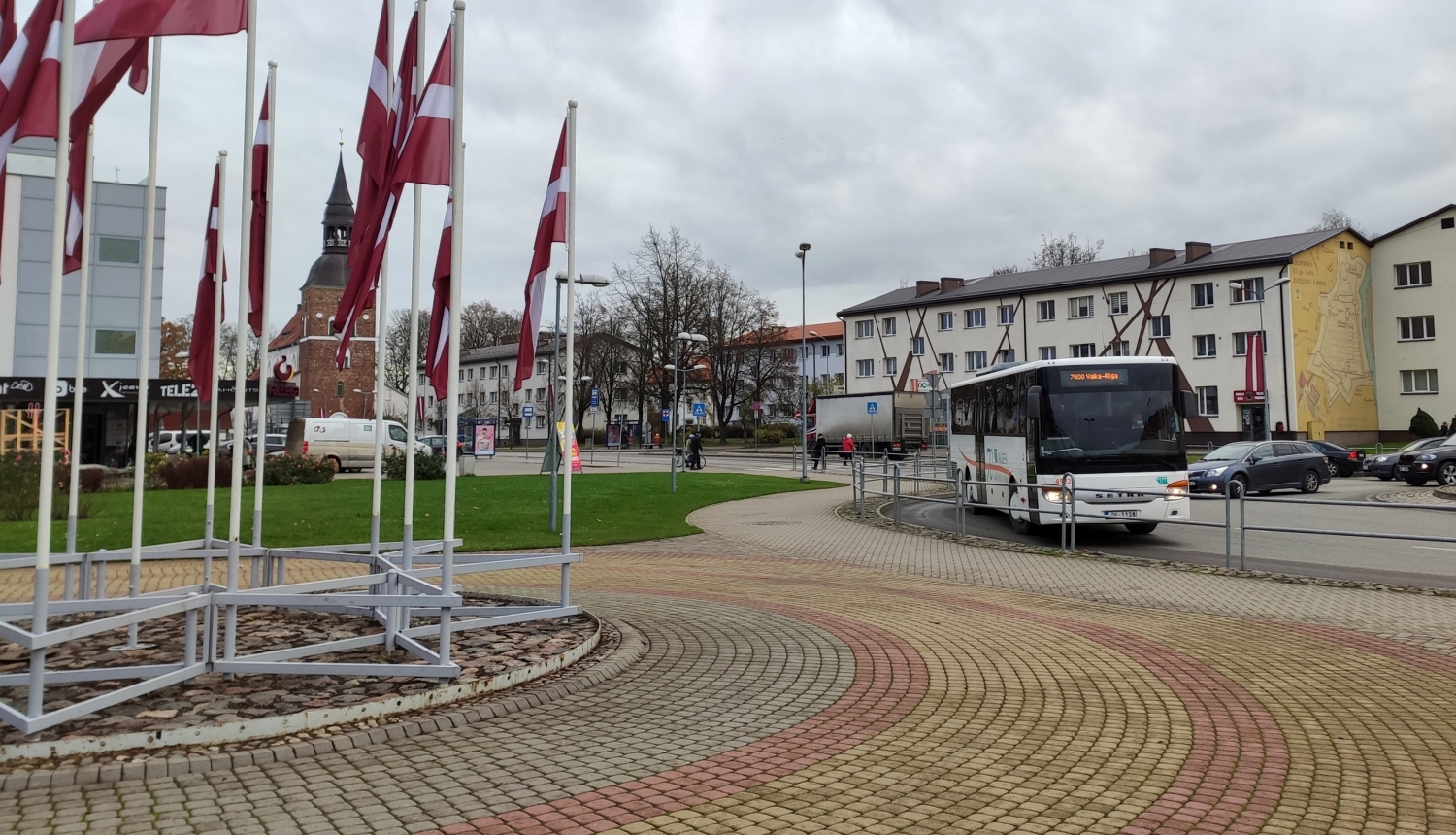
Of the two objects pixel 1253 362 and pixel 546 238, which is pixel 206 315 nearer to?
pixel 546 238

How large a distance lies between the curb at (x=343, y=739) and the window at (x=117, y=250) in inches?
1746

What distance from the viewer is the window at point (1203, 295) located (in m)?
53.2

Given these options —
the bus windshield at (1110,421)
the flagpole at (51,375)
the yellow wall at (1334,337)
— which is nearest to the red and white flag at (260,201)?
the flagpole at (51,375)

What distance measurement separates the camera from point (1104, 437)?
1539cm

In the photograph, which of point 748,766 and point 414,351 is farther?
point 414,351

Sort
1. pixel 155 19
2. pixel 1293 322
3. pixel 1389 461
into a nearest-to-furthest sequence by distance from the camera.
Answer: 1. pixel 155 19
2. pixel 1389 461
3. pixel 1293 322

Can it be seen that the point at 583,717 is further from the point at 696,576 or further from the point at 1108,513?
the point at 1108,513

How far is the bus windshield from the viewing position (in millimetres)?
15273

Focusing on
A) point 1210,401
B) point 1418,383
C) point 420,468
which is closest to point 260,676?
point 420,468

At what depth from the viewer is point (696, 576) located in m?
12.0

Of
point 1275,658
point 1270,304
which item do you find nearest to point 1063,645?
point 1275,658

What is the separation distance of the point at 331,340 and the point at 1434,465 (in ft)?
238

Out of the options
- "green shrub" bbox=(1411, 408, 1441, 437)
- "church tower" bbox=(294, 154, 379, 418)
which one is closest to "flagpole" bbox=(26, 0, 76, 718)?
"green shrub" bbox=(1411, 408, 1441, 437)

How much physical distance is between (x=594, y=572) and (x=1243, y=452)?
19.6m
